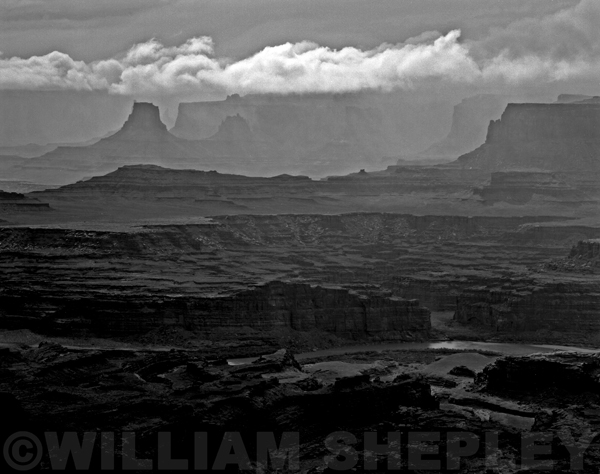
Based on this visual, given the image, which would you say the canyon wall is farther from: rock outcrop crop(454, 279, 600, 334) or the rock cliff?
rock outcrop crop(454, 279, 600, 334)

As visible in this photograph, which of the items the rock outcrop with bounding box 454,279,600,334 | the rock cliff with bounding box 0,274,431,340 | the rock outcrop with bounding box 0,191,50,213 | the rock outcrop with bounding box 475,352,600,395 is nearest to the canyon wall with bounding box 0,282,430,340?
the rock cliff with bounding box 0,274,431,340

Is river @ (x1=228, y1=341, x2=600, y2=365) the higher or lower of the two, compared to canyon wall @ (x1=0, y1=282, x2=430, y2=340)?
lower

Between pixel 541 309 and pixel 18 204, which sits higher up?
pixel 18 204

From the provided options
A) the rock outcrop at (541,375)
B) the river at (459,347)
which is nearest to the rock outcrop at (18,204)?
the river at (459,347)

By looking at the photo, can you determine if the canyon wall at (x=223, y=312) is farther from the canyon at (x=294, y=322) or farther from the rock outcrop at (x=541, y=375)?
the rock outcrop at (x=541, y=375)

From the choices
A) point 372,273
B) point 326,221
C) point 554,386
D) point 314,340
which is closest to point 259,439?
point 554,386

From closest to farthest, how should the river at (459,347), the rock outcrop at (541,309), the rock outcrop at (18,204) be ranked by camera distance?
1. the river at (459,347)
2. the rock outcrop at (541,309)
3. the rock outcrop at (18,204)

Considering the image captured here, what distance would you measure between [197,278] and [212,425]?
201 ft

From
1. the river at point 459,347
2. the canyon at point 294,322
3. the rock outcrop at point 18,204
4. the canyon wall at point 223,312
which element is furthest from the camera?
the rock outcrop at point 18,204

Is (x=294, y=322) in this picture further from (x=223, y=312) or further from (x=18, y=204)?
(x=18, y=204)

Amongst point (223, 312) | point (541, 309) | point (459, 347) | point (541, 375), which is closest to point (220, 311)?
point (223, 312)

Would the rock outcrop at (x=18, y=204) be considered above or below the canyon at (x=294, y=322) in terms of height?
above

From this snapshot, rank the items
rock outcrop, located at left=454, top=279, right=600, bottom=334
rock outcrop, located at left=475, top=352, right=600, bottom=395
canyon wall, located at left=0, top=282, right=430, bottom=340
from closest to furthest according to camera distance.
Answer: rock outcrop, located at left=475, top=352, right=600, bottom=395 → canyon wall, located at left=0, top=282, right=430, bottom=340 → rock outcrop, located at left=454, top=279, right=600, bottom=334

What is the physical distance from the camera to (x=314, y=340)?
11175 cm
